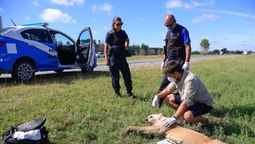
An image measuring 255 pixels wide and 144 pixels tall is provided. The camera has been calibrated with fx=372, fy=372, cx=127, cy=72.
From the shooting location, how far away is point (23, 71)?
34.7 ft

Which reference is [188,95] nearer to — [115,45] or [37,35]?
[115,45]

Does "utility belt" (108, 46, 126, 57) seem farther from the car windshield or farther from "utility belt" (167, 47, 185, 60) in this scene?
the car windshield

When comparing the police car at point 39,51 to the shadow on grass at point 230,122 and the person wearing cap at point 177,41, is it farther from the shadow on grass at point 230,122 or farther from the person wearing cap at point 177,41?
the shadow on grass at point 230,122

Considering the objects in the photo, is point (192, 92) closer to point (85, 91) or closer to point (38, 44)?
point (85, 91)

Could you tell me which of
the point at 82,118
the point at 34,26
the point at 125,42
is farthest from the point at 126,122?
the point at 34,26

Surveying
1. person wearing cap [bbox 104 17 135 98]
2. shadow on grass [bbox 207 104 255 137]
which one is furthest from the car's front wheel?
shadow on grass [bbox 207 104 255 137]

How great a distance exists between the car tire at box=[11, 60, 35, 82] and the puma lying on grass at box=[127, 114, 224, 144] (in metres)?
5.87

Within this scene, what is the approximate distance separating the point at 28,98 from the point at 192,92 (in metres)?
3.90

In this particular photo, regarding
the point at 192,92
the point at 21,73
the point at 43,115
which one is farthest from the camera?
the point at 21,73

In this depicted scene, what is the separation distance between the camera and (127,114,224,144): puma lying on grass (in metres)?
4.80

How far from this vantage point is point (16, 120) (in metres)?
5.99

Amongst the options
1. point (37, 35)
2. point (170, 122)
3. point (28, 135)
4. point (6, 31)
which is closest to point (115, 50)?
point (170, 122)

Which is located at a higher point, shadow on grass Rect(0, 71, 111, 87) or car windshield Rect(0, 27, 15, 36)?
car windshield Rect(0, 27, 15, 36)

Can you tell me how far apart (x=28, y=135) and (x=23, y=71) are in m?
6.19
